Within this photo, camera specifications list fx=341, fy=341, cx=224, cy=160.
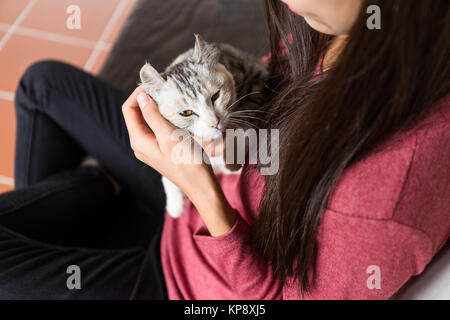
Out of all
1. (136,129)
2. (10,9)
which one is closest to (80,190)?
(136,129)

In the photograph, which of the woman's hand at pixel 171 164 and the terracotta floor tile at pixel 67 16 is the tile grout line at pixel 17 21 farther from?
the woman's hand at pixel 171 164

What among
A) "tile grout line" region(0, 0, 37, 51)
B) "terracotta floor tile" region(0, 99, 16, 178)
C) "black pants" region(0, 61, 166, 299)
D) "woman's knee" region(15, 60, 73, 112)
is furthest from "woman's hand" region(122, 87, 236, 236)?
"terracotta floor tile" region(0, 99, 16, 178)

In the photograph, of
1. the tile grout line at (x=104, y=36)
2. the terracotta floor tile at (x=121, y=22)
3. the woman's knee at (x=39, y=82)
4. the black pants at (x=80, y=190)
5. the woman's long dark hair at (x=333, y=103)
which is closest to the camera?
the woman's long dark hair at (x=333, y=103)

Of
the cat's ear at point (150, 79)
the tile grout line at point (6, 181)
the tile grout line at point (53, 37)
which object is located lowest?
the tile grout line at point (6, 181)

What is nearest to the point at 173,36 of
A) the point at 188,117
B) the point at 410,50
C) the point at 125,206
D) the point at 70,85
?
the point at 70,85

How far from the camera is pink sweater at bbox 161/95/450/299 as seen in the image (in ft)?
1.68

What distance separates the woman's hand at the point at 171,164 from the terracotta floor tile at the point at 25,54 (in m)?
1.10

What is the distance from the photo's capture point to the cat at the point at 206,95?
2.34 feet

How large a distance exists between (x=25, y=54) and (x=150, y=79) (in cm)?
123

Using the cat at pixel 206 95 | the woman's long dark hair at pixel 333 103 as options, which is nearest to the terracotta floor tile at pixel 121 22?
the cat at pixel 206 95

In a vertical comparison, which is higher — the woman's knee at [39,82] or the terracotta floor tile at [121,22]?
the terracotta floor tile at [121,22]

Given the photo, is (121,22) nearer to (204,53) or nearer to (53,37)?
(53,37)

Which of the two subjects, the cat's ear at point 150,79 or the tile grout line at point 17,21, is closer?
the cat's ear at point 150,79

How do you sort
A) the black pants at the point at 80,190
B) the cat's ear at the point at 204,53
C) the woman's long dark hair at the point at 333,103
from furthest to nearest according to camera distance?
1. the black pants at the point at 80,190
2. the cat's ear at the point at 204,53
3. the woman's long dark hair at the point at 333,103
